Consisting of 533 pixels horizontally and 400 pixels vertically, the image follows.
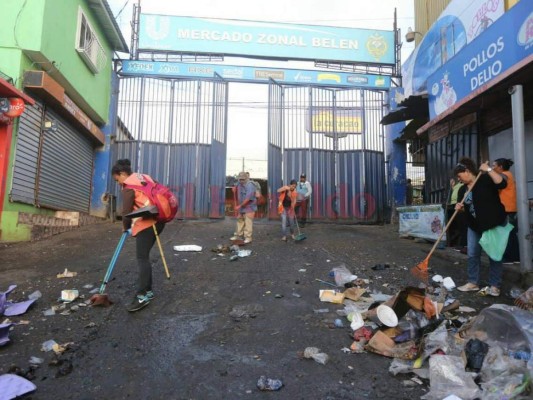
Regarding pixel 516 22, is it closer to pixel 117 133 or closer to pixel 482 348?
pixel 482 348

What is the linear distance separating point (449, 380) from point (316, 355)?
98 cm

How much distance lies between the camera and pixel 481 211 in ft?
15.2

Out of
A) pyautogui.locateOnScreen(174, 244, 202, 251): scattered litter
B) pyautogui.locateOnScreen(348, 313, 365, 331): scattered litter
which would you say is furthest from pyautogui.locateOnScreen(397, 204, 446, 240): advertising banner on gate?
pyautogui.locateOnScreen(174, 244, 202, 251): scattered litter

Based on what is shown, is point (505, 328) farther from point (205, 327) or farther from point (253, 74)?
point (253, 74)

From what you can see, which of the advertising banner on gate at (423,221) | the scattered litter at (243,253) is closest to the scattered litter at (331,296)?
the scattered litter at (243,253)

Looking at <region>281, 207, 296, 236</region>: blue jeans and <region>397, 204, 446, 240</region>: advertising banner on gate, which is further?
<region>281, 207, 296, 236</region>: blue jeans

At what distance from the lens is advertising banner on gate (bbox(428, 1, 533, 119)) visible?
226 inches

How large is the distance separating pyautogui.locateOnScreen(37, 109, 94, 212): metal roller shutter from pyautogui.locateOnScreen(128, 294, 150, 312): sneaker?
568 cm

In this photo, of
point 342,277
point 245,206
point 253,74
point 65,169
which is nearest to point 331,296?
point 342,277

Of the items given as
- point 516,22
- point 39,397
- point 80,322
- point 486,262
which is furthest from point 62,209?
point 516,22

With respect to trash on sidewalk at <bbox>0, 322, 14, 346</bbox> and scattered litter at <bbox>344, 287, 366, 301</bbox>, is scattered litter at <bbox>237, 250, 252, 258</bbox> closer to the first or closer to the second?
scattered litter at <bbox>344, 287, 366, 301</bbox>

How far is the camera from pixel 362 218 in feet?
39.7

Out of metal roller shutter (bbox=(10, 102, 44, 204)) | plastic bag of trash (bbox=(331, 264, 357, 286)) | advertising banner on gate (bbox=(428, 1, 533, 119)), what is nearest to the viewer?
plastic bag of trash (bbox=(331, 264, 357, 286))

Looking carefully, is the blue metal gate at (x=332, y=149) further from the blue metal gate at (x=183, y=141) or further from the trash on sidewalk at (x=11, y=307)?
the trash on sidewalk at (x=11, y=307)
